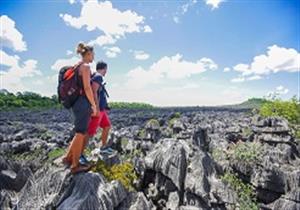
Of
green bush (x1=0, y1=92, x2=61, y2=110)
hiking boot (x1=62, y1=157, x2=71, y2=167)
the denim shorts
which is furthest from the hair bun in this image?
green bush (x1=0, y1=92, x2=61, y2=110)

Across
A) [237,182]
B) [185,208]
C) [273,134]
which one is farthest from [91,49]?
[273,134]

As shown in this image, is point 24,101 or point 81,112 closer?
point 81,112

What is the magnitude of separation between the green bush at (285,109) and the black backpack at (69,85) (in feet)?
101

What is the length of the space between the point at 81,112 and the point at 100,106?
132cm

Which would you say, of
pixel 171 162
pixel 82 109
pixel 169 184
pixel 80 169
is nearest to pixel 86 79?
pixel 82 109

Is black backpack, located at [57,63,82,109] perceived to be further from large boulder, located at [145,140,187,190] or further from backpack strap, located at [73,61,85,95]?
large boulder, located at [145,140,187,190]

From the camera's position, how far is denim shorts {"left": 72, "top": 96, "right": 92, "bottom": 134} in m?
5.56

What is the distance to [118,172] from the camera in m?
6.50

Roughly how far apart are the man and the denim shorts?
50cm

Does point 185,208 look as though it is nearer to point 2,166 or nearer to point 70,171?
point 70,171

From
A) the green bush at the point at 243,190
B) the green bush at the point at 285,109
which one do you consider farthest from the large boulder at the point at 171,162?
the green bush at the point at 285,109

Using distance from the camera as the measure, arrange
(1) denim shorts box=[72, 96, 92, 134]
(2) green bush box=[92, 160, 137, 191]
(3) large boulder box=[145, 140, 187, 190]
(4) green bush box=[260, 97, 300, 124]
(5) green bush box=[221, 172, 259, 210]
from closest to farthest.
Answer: (1) denim shorts box=[72, 96, 92, 134] < (2) green bush box=[92, 160, 137, 191] < (3) large boulder box=[145, 140, 187, 190] < (5) green bush box=[221, 172, 259, 210] < (4) green bush box=[260, 97, 300, 124]

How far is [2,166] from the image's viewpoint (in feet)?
35.8

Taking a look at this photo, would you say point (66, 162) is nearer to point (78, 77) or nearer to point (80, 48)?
point (78, 77)
